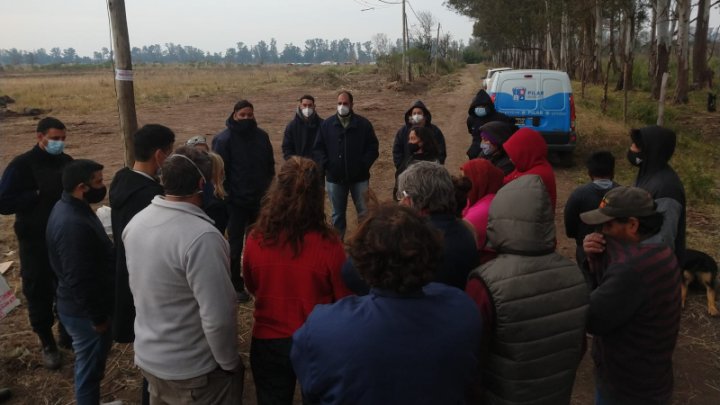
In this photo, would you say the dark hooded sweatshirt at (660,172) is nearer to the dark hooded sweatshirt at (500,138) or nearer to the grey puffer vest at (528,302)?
the dark hooded sweatshirt at (500,138)

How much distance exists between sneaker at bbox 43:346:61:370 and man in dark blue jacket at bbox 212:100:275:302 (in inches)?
60.1

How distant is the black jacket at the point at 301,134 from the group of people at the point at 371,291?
2862mm

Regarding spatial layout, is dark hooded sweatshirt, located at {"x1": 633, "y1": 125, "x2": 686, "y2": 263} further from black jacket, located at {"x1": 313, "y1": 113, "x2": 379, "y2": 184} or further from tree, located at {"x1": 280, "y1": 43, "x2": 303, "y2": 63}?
tree, located at {"x1": 280, "y1": 43, "x2": 303, "y2": 63}

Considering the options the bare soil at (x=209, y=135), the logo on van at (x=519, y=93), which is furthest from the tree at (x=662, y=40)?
the logo on van at (x=519, y=93)

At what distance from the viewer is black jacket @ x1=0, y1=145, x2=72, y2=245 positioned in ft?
12.4

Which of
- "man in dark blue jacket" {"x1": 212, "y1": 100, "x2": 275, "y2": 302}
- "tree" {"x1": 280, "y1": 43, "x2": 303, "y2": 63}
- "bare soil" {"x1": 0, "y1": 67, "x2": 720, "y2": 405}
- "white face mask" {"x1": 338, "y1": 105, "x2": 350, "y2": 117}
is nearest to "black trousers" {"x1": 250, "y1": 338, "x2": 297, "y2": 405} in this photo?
"bare soil" {"x1": 0, "y1": 67, "x2": 720, "y2": 405}

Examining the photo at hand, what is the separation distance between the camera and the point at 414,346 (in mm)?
1560

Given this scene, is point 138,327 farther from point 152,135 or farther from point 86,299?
point 152,135

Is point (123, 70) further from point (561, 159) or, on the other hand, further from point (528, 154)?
point (561, 159)

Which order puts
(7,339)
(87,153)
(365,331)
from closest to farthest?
(365,331), (7,339), (87,153)

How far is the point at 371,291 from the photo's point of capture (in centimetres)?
170

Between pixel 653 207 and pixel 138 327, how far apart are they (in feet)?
7.88

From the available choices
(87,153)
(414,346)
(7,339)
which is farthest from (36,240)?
(87,153)

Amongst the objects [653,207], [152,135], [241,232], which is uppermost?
[152,135]
